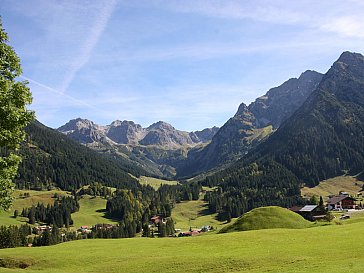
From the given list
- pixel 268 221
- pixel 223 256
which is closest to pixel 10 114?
pixel 223 256

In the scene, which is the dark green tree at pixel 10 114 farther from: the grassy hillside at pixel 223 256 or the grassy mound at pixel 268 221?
the grassy mound at pixel 268 221

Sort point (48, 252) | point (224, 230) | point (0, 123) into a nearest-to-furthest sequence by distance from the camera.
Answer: point (0, 123)
point (48, 252)
point (224, 230)

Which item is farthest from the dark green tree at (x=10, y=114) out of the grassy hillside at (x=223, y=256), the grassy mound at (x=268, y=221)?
the grassy mound at (x=268, y=221)

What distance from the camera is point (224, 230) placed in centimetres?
10269

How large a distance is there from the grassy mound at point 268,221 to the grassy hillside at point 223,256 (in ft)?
94.5

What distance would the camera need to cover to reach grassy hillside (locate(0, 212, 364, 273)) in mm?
41969

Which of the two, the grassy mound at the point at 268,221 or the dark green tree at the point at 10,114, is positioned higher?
the dark green tree at the point at 10,114

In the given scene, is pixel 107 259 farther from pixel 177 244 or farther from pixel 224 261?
pixel 224 261

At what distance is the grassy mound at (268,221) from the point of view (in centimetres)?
9781

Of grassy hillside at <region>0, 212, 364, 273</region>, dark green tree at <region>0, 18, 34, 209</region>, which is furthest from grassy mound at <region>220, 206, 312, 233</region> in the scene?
dark green tree at <region>0, 18, 34, 209</region>

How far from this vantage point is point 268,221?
328ft

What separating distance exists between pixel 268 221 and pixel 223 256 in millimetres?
53440

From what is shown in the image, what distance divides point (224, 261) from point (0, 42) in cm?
3622

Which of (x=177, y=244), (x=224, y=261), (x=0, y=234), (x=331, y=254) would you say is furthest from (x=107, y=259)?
(x=0, y=234)
